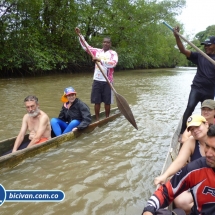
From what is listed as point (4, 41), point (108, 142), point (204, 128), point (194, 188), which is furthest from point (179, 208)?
point (4, 41)

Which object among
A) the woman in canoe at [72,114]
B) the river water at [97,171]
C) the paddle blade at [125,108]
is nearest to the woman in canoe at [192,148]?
the river water at [97,171]

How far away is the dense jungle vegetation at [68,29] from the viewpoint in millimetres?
15125

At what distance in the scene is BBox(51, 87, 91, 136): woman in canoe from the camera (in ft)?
16.2

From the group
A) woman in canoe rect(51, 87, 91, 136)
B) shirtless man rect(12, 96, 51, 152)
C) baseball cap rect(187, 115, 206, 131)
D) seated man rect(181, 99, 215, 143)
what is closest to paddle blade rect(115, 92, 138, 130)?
woman in canoe rect(51, 87, 91, 136)

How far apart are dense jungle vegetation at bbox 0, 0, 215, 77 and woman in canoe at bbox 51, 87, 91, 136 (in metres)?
10.8

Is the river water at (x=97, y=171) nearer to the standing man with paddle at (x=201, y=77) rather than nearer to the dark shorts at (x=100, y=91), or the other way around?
the dark shorts at (x=100, y=91)

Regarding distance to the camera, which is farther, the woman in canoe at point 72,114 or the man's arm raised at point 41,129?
the woman in canoe at point 72,114

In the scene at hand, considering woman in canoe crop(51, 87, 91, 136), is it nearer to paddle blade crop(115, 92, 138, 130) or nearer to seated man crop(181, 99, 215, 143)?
paddle blade crop(115, 92, 138, 130)

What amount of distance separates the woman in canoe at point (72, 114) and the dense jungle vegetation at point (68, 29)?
10827 millimetres

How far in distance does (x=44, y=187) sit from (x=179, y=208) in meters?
1.71

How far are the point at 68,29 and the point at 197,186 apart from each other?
59.1 feet

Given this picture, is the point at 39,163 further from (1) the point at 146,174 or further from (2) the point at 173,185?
(2) the point at 173,185

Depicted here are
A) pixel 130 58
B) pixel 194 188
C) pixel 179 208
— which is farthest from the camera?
pixel 130 58

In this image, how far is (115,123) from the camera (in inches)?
248
